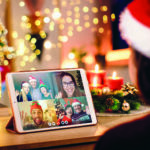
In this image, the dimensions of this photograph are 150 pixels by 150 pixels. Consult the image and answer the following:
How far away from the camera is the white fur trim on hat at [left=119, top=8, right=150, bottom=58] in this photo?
64 cm

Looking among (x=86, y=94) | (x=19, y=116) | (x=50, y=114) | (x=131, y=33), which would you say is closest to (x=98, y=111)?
(x=86, y=94)

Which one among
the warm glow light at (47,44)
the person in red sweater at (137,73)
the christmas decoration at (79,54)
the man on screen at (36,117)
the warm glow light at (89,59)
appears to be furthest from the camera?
the warm glow light at (89,59)

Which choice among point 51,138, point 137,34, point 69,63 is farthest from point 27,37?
point 137,34

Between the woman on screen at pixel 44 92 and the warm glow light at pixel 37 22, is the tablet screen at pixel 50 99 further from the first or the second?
the warm glow light at pixel 37 22

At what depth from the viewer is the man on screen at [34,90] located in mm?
1069

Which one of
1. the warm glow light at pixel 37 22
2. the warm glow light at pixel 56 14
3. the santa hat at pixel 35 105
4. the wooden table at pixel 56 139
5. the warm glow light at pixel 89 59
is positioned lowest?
the wooden table at pixel 56 139

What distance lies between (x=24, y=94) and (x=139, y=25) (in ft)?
1.88

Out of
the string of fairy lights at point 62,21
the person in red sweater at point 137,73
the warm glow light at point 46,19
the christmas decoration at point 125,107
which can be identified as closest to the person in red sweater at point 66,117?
the christmas decoration at point 125,107

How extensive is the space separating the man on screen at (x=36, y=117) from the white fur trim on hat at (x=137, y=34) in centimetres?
49

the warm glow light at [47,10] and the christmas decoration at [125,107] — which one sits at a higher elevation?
the warm glow light at [47,10]

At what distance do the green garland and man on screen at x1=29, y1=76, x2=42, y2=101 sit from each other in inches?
11.1

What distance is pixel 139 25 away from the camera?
25.3 inches

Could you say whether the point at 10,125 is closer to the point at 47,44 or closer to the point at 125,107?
the point at 125,107

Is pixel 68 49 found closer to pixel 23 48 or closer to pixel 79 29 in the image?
pixel 79 29
